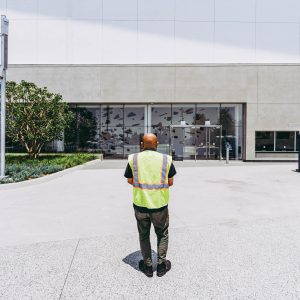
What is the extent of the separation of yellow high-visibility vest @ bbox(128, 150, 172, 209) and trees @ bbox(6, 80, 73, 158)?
16.8 meters

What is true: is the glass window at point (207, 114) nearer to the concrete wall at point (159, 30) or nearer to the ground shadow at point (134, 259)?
the concrete wall at point (159, 30)

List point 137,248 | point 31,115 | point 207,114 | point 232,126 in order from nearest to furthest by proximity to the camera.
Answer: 1. point 137,248
2. point 31,115
3. point 207,114
4. point 232,126

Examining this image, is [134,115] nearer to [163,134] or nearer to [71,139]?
[163,134]

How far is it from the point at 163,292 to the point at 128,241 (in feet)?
6.31

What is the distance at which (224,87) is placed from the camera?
24484 mm

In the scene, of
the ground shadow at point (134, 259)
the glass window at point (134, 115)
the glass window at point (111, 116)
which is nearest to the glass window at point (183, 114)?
the glass window at point (134, 115)

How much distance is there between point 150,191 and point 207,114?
22.5 m

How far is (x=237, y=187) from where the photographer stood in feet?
37.7

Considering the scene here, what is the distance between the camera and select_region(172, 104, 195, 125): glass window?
2555 cm

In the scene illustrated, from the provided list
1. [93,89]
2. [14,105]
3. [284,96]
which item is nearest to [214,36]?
[284,96]

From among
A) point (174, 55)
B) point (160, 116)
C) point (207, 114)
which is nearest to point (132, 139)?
point (160, 116)

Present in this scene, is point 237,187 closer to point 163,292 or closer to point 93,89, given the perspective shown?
point 163,292

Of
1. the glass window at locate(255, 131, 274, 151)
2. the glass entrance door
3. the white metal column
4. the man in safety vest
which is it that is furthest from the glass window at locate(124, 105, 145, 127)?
the man in safety vest

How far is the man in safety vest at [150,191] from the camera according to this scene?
3850 mm
